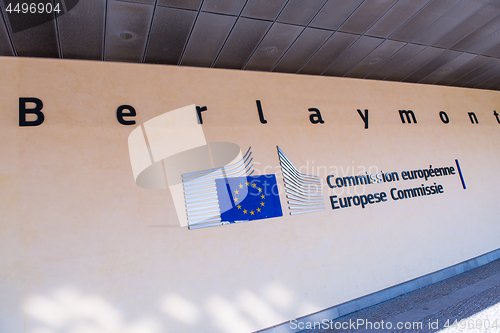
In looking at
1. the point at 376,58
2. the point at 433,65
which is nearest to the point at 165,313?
the point at 376,58

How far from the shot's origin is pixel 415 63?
4.07 meters

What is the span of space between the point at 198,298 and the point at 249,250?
2.01 feet

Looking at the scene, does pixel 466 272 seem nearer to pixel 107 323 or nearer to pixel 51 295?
pixel 107 323

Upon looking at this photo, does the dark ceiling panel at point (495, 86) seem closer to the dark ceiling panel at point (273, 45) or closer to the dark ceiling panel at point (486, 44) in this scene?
the dark ceiling panel at point (486, 44)

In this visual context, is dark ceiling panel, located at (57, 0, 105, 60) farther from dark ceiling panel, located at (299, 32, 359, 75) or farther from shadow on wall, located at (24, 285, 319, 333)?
dark ceiling panel, located at (299, 32, 359, 75)

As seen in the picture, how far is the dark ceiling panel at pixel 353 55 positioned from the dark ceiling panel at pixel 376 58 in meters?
0.09

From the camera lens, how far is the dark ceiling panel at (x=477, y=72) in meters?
4.43

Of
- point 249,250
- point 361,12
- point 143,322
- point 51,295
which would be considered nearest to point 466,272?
point 249,250

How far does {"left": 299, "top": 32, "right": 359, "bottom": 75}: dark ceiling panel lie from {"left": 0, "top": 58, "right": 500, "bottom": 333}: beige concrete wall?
0.18 meters

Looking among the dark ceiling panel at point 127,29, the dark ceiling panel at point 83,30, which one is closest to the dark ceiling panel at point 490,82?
the dark ceiling panel at point 127,29

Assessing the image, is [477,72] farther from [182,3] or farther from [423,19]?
[182,3]

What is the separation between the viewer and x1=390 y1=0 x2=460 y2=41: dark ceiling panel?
9.71ft

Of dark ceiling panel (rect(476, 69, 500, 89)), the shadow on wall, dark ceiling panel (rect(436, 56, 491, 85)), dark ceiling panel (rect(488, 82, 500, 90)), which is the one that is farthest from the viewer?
dark ceiling panel (rect(488, 82, 500, 90))

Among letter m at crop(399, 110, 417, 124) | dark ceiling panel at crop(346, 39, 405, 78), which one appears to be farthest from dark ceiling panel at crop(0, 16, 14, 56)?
letter m at crop(399, 110, 417, 124)
